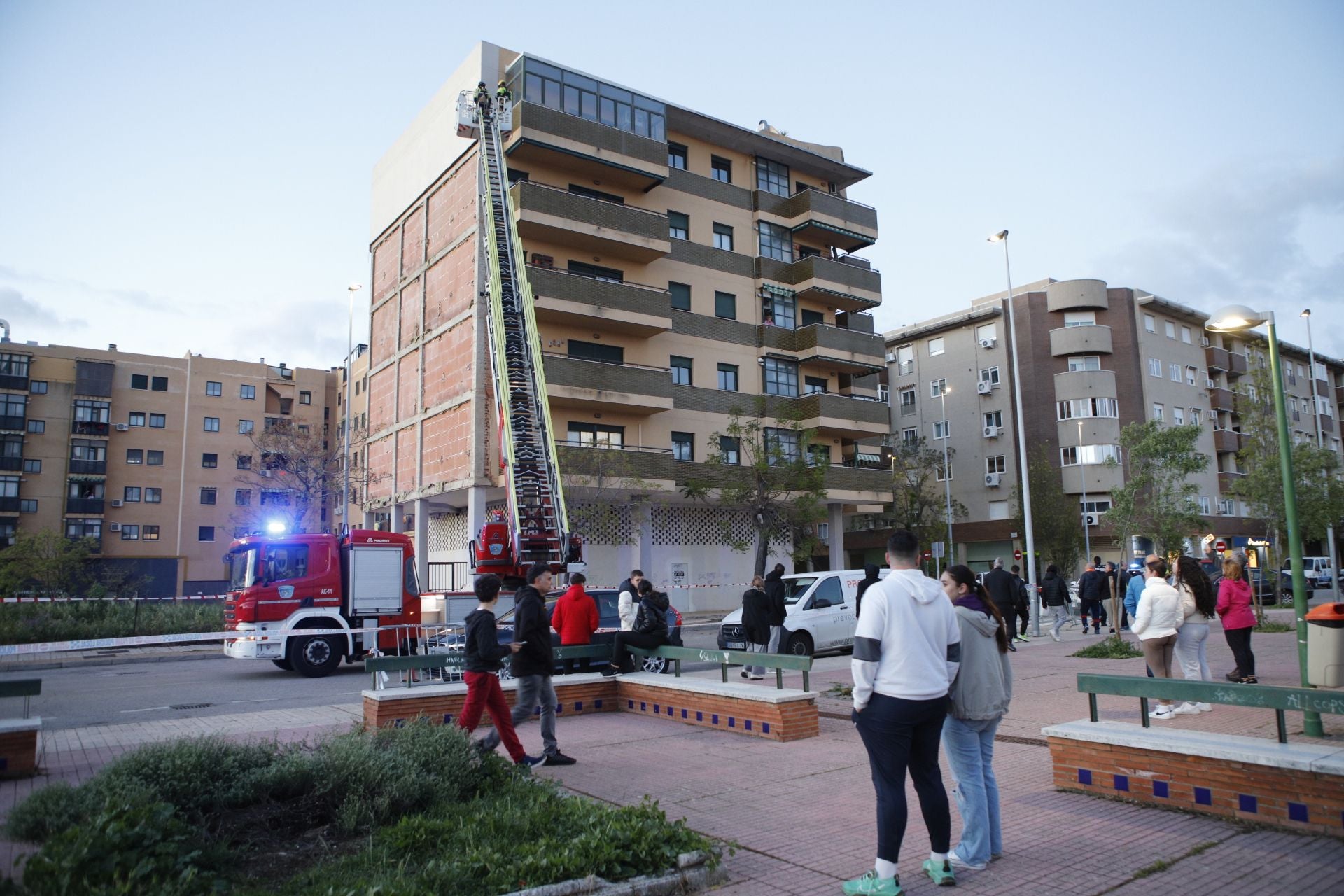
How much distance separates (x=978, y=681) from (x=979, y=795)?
0.64 m

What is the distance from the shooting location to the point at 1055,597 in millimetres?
21734

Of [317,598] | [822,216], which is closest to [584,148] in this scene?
[822,216]

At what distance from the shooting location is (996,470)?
2132 inches

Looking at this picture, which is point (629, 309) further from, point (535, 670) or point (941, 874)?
point (941, 874)

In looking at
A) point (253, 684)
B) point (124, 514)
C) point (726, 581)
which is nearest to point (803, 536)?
point (726, 581)

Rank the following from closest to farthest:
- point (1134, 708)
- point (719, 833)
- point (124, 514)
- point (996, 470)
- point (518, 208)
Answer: point (719, 833) → point (1134, 708) → point (518, 208) → point (996, 470) → point (124, 514)

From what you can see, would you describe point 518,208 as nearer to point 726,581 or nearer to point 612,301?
point 612,301

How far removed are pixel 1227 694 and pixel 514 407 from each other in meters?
19.3

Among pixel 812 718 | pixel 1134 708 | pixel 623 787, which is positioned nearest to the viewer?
pixel 623 787

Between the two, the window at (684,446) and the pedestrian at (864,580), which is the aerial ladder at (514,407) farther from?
the window at (684,446)

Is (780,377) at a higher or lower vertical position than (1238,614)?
higher

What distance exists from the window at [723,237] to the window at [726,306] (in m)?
2.06

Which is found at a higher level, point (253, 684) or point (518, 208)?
point (518, 208)

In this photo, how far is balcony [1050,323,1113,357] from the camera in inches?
2090
